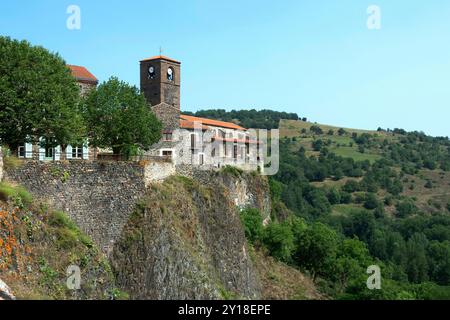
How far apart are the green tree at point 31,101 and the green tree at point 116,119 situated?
6.32 m

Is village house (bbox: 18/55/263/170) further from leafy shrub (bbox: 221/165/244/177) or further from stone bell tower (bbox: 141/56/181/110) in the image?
leafy shrub (bbox: 221/165/244/177)

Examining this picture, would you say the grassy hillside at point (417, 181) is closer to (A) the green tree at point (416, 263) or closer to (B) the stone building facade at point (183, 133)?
(A) the green tree at point (416, 263)

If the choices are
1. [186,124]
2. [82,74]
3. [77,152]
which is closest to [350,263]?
[186,124]

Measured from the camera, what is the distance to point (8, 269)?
63.3 feet

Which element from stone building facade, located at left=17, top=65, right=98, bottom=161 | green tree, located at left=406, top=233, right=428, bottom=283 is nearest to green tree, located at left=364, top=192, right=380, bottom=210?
green tree, located at left=406, top=233, right=428, bottom=283

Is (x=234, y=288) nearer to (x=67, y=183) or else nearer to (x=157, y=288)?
(x=157, y=288)

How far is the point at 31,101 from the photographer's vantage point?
30.6 meters

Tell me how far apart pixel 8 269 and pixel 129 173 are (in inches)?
474

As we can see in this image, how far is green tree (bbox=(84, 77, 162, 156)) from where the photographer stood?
130 feet

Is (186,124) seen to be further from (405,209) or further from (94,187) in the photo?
(405,209)

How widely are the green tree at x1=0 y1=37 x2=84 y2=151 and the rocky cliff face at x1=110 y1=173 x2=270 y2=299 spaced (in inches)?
280
